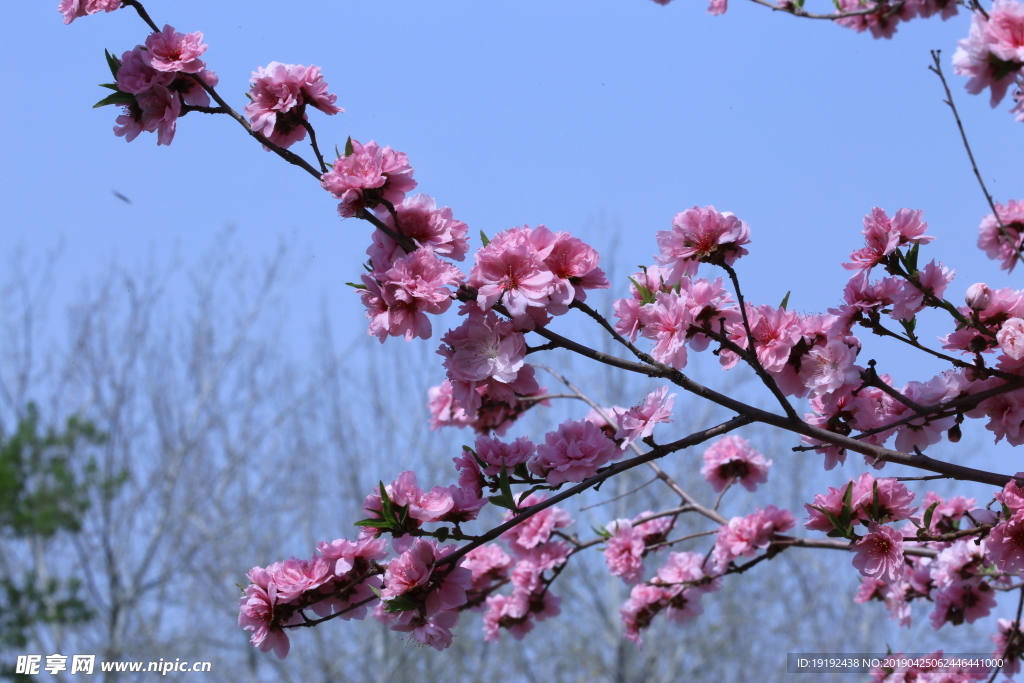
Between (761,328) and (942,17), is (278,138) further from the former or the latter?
(942,17)

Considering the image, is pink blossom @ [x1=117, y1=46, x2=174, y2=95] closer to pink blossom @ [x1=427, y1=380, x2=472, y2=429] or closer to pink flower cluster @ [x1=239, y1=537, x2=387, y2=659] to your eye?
pink flower cluster @ [x1=239, y1=537, x2=387, y2=659]

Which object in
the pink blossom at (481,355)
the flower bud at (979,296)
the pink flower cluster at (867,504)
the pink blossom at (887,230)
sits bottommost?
the pink flower cluster at (867,504)

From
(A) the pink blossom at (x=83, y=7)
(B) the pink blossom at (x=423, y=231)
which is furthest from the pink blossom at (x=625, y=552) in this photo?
(A) the pink blossom at (x=83, y=7)

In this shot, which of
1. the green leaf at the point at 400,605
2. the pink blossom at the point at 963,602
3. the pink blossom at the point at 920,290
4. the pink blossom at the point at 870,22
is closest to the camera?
the green leaf at the point at 400,605

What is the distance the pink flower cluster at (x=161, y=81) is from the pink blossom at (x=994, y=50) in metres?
1.56

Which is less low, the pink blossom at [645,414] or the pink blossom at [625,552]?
the pink blossom at [625,552]

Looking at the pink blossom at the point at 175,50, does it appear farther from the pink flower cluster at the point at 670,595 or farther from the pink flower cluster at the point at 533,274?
the pink flower cluster at the point at 670,595

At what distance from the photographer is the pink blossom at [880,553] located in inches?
75.0

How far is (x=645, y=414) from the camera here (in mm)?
1829

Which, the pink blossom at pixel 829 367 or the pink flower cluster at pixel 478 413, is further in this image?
the pink flower cluster at pixel 478 413

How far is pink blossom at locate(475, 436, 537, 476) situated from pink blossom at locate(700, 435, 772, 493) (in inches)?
56.0

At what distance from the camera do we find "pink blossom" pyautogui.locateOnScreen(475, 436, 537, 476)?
1.84m

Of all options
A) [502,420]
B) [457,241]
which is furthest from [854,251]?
[502,420]

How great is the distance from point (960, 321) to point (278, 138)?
1631mm
